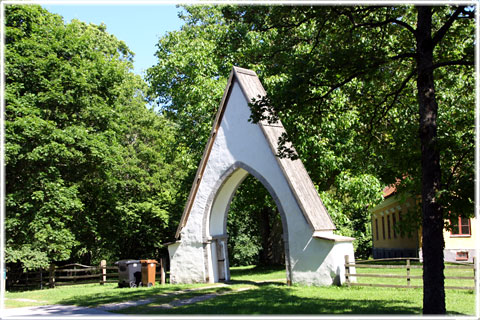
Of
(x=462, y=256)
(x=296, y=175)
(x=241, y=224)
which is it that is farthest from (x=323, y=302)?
(x=241, y=224)

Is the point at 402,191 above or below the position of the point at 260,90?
below

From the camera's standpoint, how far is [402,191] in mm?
11555

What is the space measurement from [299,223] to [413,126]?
18.2 ft

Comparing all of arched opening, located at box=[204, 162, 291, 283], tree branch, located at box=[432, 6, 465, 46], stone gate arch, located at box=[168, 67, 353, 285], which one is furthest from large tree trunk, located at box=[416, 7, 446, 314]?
arched opening, located at box=[204, 162, 291, 283]

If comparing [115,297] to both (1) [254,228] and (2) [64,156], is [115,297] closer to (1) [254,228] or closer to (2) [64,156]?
Answer: (2) [64,156]

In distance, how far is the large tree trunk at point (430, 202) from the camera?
9.62 m

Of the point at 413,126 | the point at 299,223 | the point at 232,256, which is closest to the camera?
the point at 413,126

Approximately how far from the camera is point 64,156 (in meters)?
22.3

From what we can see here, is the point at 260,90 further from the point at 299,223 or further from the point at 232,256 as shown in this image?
the point at 232,256

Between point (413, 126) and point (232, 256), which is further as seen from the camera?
point (232, 256)

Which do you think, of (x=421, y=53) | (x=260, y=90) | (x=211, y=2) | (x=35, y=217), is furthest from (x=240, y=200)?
(x=421, y=53)

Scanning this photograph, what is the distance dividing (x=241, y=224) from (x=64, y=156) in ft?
61.4

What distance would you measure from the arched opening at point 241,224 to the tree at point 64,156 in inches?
166

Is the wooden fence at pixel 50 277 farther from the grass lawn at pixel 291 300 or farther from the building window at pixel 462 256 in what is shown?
the building window at pixel 462 256
